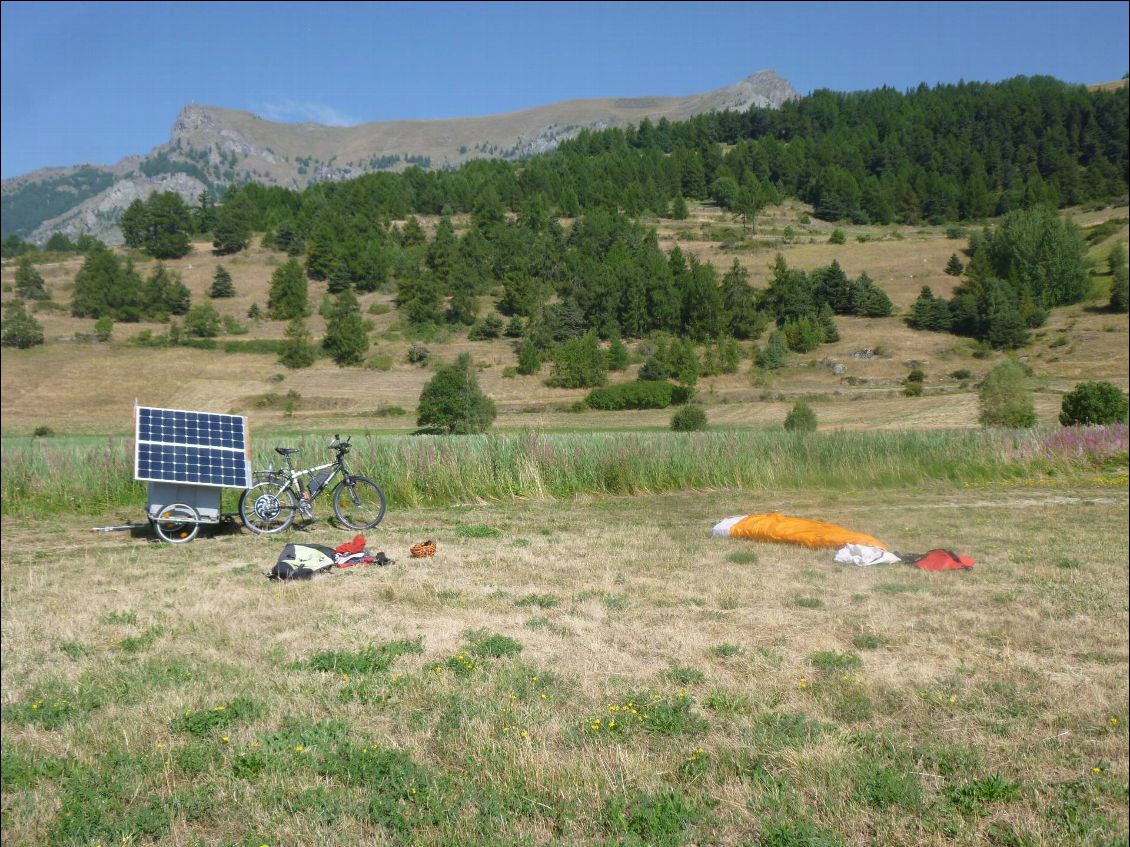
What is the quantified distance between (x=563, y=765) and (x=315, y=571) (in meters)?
4.79

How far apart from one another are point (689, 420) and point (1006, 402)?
32.0 feet

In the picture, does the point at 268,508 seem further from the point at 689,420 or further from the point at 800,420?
the point at 800,420

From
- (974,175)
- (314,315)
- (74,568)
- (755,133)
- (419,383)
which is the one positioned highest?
(755,133)

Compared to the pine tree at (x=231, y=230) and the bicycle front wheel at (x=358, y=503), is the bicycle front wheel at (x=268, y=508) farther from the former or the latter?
the pine tree at (x=231, y=230)

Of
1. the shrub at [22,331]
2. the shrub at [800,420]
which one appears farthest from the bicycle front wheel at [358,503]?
the shrub at [22,331]

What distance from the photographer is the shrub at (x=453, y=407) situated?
14.8m

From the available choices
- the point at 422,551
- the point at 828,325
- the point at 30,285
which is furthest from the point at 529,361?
the point at 828,325

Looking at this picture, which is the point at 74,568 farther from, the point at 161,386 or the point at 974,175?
the point at 974,175

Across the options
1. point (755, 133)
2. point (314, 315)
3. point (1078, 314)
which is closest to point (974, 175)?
point (755, 133)

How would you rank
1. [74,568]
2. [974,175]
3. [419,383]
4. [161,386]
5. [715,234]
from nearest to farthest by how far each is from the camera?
[74,568], [161,386], [419,383], [715,234], [974,175]

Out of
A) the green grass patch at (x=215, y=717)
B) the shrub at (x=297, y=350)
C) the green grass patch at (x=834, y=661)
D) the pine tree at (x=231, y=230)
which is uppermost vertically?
the pine tree at (x=231, y=230)

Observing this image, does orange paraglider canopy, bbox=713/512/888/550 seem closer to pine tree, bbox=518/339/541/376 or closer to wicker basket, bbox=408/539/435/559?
wicker basket, bbox=408/539/435/559

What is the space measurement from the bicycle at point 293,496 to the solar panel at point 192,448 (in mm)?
438

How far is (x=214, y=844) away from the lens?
311 centimetres
